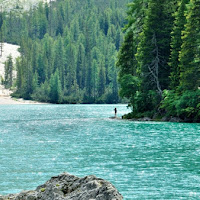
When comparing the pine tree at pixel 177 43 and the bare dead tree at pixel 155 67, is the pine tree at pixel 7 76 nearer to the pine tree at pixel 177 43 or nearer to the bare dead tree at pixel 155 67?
the bare dead tree at pixel 155 67

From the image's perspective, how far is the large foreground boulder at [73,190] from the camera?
812 cm

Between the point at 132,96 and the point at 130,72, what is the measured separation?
4250mm

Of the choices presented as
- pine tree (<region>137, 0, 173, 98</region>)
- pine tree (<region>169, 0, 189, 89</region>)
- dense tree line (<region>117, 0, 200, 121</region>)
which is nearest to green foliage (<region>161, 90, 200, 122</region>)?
dense tree line (<region>117, 0, 200, 121</region>)

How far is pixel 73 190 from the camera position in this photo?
895 centimetres

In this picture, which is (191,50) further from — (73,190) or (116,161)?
(73,190)

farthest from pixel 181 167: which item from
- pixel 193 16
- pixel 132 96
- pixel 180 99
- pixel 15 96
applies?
pixel 15 96

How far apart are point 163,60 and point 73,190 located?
53183 millimetres

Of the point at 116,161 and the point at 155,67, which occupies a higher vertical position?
the point at 155,67

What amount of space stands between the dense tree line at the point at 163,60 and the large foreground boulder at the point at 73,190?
137 ft

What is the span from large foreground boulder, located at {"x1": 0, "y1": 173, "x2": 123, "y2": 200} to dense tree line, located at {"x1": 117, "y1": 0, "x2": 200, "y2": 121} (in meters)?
41.9

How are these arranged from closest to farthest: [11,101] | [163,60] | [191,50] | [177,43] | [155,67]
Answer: [191,50] → [177,43] → [155,67] → [163,60] → [11,101]

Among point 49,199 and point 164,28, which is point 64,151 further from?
point 164,28

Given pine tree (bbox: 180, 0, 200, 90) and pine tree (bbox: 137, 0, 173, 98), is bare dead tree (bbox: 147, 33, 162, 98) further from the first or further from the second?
pine tree (bbox: 180, 0, 200, 90)

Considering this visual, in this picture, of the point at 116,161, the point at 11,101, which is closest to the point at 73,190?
the point at 116,161
